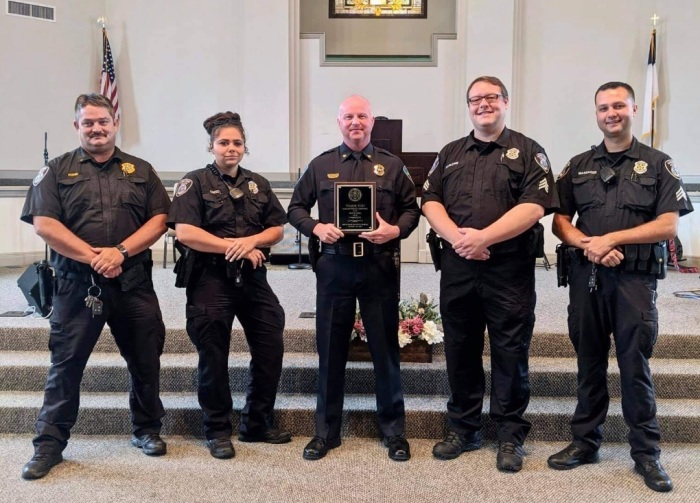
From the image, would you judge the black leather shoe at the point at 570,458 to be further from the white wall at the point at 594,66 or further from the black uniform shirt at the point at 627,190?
the white wall at the point at 594,66

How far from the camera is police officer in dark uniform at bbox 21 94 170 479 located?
3090mm

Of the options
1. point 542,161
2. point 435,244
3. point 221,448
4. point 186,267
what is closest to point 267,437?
point 221,448

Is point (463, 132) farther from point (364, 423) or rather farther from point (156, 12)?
point (364, 423)

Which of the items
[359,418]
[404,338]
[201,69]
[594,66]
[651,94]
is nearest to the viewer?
[359,418]

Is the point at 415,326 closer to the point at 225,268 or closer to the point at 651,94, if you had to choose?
the point at 225,268

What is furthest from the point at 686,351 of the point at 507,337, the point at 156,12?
the point at 156,12

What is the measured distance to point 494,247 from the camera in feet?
10.1

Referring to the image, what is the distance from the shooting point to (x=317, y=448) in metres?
3.29

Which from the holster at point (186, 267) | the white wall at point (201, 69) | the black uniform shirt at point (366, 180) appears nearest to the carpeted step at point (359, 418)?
the holster at point (186, 267)

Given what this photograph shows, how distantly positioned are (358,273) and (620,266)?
3.94 feet

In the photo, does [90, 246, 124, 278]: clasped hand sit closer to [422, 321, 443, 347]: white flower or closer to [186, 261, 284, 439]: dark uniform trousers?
[186, 261, 284, 439]: dark uniform trousers

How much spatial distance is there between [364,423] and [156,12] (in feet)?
24.1

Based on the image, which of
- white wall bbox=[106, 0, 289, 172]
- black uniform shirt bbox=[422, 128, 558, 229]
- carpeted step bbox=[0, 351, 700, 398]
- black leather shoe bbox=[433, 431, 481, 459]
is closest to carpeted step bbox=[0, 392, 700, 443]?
carpeted step bbox=[0, 351, 700, 398]

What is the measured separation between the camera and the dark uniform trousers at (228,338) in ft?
10.7
